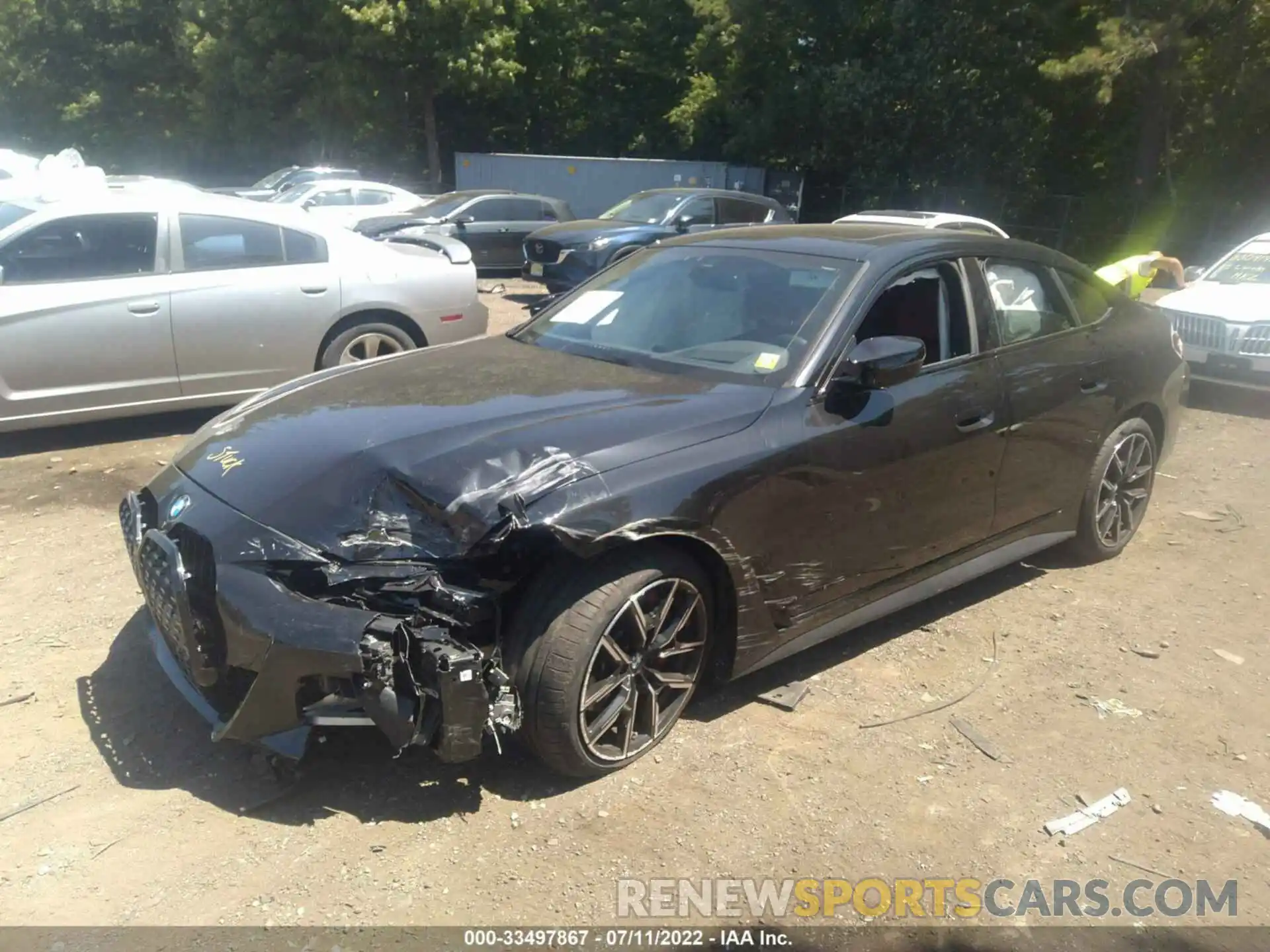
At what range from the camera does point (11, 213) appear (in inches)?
287

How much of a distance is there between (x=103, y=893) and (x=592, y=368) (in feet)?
7.64

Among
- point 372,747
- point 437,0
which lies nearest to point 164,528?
point 372,747

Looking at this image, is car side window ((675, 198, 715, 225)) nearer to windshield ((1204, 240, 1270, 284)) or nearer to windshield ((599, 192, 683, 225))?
windshield ((599, 192, 683, 225))

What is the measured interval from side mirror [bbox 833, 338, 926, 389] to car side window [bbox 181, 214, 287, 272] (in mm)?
4675

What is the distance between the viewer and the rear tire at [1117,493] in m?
5.13

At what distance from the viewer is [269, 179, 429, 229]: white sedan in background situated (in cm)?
1875

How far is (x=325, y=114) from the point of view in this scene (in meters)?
31.9

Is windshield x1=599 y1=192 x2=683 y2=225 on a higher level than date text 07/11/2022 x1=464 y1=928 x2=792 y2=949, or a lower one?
higher

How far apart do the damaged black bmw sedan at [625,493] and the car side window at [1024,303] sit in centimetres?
2

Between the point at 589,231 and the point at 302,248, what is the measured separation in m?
6.39

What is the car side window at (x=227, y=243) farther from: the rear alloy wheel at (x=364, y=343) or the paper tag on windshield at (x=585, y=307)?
the paper tag on windshield at (x=585, y=307)

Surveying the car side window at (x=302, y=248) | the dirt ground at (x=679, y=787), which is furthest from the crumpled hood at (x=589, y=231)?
the dirt ground at (x=679, y=787)

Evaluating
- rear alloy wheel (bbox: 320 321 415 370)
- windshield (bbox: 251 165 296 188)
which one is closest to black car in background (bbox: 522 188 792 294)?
rear alloy wheel (bbox: 320 321 415 370)

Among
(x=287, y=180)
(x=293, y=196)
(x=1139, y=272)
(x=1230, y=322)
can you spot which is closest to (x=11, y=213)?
(x=1230, y=322)
